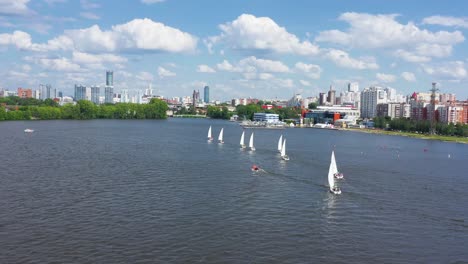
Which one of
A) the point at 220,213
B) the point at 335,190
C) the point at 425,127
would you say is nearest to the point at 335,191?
the point at 335,190

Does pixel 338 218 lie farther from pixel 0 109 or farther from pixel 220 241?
pixel 0 109

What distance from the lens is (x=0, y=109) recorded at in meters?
179

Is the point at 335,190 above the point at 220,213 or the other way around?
above

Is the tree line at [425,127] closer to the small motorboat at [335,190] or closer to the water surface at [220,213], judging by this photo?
the water surface at [220,213]

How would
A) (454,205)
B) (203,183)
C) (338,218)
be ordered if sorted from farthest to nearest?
1. (203,183)
2. (454,205)
3. (338,218)

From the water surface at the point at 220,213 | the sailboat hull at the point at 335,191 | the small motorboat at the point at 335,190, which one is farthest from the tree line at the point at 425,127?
the sailboat hull at the point at 335,191

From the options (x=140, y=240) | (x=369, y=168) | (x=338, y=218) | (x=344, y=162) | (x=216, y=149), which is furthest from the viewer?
(x=216, y=149)

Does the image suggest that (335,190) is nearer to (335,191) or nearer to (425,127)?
(335,191)

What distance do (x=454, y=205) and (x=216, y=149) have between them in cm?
5029

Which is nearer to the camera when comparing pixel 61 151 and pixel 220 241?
pixel 220 241

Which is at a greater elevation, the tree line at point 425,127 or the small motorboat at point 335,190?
the tree line at point 425,127

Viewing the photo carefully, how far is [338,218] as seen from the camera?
37688 mm

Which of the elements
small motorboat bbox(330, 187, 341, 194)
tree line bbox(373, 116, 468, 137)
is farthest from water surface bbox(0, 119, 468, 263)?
tree line bbox(373, 116, 468, 137)

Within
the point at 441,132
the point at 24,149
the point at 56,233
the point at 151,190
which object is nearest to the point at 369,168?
the point at 151,190
